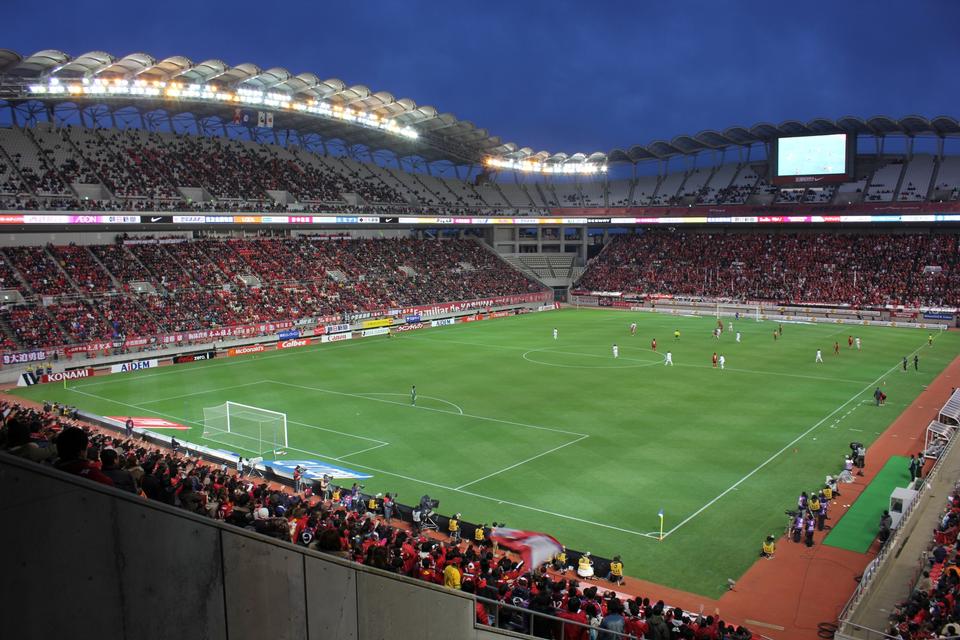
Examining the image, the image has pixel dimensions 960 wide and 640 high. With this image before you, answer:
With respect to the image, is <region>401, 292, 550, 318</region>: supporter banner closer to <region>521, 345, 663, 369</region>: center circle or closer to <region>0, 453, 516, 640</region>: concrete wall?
<region>521, 345, 663, 369</region>: center circle

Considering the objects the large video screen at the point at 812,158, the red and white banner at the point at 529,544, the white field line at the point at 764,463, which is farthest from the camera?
the large video screen at the point at 812,158

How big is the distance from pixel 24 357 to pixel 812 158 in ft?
244

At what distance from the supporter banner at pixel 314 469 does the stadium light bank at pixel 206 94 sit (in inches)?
1358

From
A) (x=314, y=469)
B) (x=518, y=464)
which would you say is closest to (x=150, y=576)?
(x=314, y=469)

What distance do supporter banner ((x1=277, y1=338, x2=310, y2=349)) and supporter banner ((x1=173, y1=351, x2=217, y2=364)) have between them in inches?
219

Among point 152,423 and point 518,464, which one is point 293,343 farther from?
point 518,464

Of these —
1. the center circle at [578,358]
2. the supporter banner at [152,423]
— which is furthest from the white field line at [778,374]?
the supporter banner at [152,423]

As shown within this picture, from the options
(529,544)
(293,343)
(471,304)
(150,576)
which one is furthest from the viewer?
(471,304)

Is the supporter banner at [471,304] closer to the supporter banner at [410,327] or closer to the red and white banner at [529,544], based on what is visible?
the supporter banner at [410,327]

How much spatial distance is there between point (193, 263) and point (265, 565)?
2242 inches

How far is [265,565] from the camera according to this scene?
5.97 metres

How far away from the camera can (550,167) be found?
3637 inches

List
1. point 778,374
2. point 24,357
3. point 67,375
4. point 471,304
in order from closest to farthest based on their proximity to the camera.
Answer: point 24,357 < point 778,374 < point 67,375 < point 471,304

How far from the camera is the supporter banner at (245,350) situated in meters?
50.2
